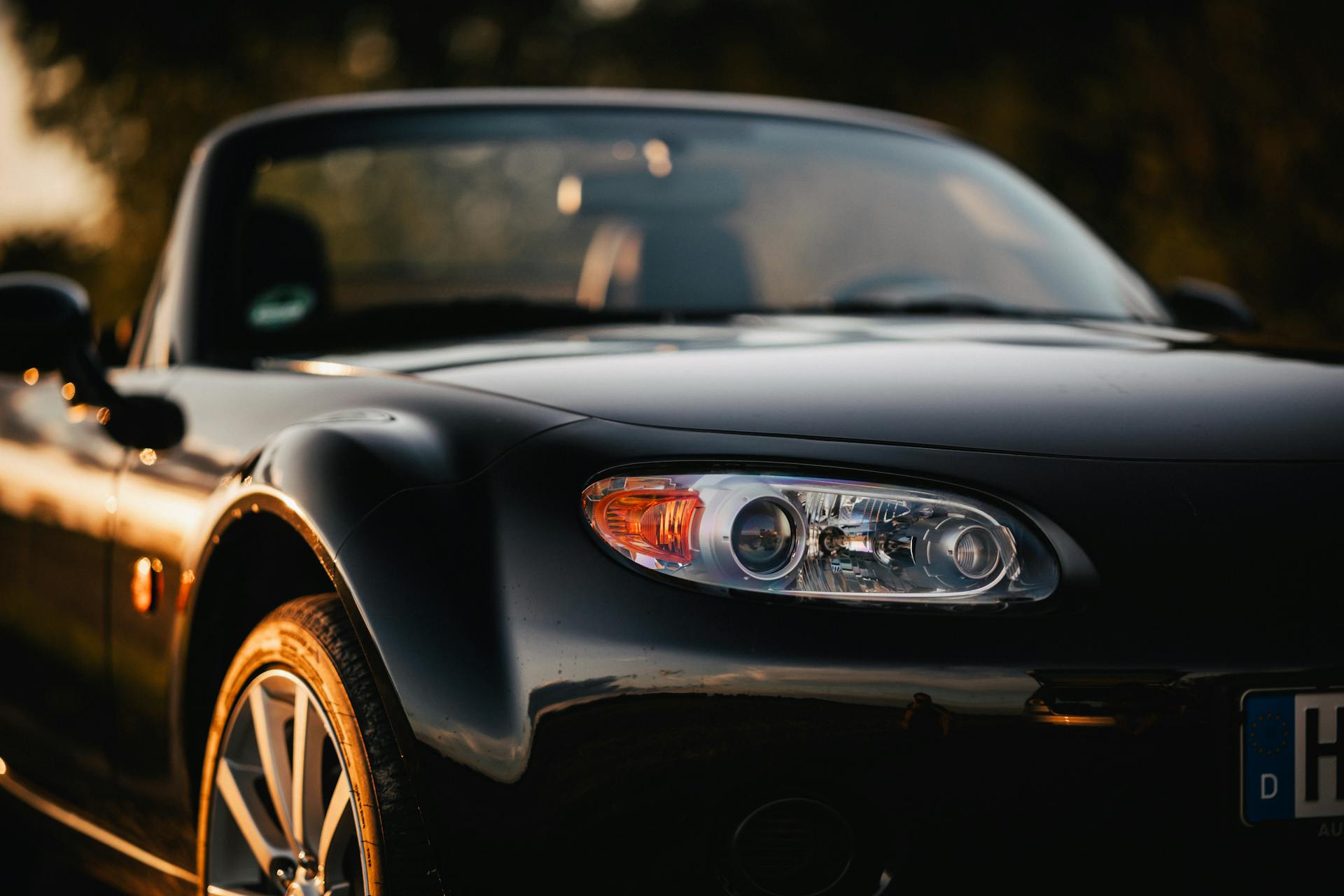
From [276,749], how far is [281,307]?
123 centimetres

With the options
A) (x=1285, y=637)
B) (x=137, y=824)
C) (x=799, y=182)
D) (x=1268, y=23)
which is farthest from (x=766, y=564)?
(x=1268, y=23)

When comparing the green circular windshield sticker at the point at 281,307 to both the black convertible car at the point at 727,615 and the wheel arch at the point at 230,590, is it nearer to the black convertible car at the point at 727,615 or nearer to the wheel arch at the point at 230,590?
the black convertible car at the point at 727,615

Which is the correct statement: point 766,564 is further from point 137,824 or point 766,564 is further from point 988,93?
point 988,93

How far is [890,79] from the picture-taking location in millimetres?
19609

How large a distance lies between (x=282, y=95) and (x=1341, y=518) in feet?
74.3

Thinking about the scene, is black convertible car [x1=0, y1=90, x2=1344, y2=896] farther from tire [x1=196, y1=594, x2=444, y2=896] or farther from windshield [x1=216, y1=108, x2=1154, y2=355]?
windshield [x1=216, y1=108, x2=1154, y2=355]

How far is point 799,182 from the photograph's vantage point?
13.2 feet

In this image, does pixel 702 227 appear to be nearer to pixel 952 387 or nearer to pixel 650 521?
pixel 952 387

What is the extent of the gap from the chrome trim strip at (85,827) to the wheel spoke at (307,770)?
0.30 m

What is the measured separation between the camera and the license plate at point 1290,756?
5.99 feet

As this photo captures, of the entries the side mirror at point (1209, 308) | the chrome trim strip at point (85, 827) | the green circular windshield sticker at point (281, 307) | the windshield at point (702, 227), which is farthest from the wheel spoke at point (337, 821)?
the side mirror at point (1209, 308)

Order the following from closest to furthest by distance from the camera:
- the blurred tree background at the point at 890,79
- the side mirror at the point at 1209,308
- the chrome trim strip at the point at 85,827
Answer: the chrome trim strip at the point at 85,827, the side mirror at the point at 1209,308, the blurred tree background at the point at 890,79

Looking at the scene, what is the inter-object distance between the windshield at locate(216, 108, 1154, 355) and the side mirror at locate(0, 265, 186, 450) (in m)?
0.24

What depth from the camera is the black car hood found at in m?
2.03
